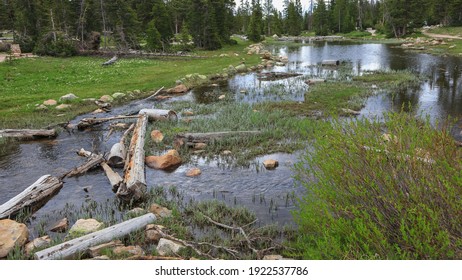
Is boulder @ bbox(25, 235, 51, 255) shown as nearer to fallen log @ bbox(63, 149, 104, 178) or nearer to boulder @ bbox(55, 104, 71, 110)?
fallen log @ bbox(63, 149, 104, 178)

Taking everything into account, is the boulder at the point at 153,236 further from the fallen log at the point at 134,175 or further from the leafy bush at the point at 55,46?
the leafy bush at the point at 55,46

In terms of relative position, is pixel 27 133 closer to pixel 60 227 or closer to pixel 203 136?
pixel 203 136

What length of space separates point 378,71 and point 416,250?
30210mm

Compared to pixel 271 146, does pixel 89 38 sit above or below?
above

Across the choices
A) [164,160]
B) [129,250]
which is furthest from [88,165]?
[129,250]

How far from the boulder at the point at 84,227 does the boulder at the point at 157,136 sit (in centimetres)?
676

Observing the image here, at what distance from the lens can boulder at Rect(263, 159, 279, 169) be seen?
12.0 metres

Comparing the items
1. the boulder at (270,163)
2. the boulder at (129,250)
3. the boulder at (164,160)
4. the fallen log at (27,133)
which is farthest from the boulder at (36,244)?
the fallen log at (27,133)

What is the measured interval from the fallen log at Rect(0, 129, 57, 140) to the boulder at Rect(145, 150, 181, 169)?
5.60m

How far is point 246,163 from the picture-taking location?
12328 mm

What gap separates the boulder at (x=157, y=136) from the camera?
14.6 m

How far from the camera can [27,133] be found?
1523cm

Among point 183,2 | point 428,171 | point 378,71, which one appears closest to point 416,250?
point 428,171

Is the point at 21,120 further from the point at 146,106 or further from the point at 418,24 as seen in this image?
the point at 418,24
